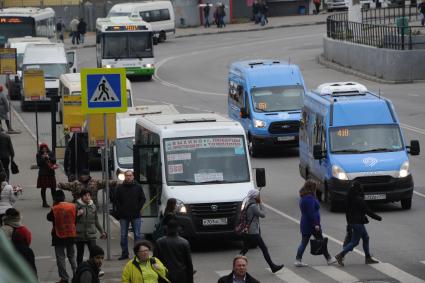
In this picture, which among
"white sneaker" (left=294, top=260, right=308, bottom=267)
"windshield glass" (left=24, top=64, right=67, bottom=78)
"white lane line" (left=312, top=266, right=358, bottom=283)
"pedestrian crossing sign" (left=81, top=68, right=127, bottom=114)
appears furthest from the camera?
"windshield glass" (left=24, top=64, right=67, bottom=78)

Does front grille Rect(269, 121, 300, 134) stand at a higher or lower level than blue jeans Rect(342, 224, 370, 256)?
lower

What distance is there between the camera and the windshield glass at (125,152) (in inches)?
938

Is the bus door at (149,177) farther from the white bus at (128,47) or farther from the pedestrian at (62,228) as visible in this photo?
the white bus at (128,47)

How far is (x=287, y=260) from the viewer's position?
17.0 m

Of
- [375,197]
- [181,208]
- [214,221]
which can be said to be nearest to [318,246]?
[214,221]

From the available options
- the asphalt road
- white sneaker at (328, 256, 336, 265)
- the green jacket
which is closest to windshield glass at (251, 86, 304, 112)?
the asphalt road

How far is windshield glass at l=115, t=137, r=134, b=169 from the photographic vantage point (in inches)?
938

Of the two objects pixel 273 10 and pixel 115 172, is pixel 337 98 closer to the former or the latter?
pixel 115 172

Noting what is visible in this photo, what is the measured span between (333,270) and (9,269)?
15319 millimetres

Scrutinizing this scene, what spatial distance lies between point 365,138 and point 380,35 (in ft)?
95.8

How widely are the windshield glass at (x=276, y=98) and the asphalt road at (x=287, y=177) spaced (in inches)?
55.2

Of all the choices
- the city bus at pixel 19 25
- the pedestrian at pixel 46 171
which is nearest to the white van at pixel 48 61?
the city bus at pixel 19 25

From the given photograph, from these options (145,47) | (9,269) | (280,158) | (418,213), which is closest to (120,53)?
(145,47)

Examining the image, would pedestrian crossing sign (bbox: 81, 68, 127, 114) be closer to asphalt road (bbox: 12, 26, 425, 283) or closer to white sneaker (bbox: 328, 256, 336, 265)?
asphalt road (bbox: 12, 26, 425, 283)
